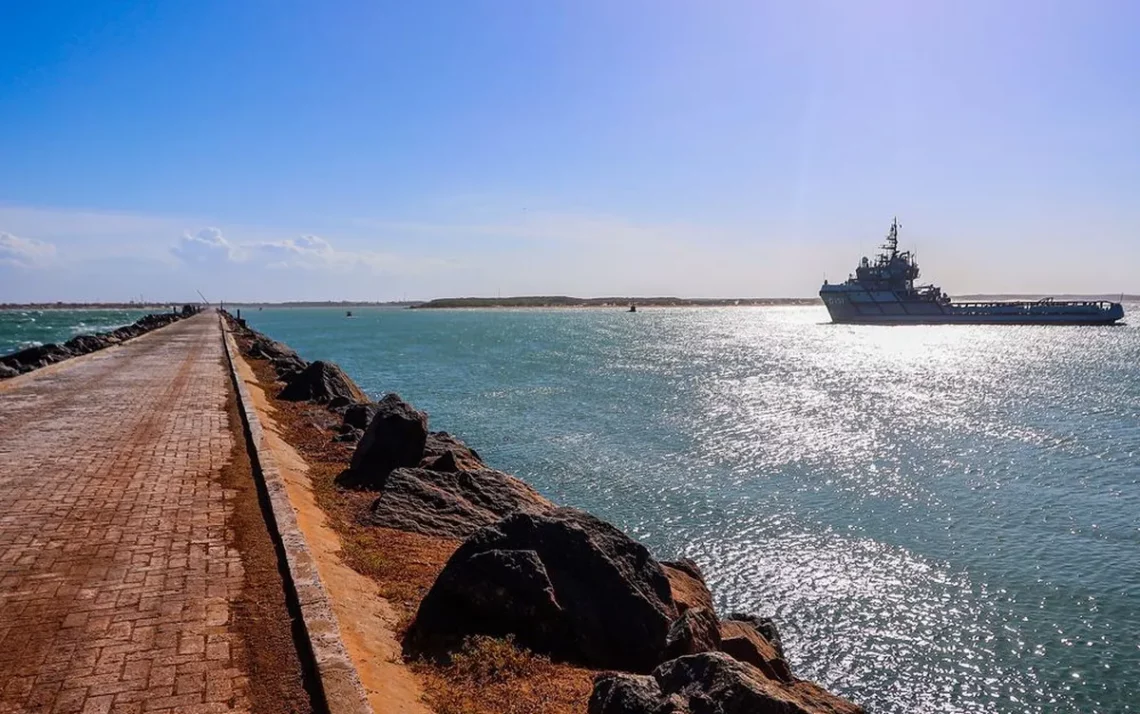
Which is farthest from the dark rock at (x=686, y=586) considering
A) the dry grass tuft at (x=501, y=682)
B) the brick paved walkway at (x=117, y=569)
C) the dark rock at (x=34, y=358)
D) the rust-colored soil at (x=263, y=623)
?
the dark rock at (x=34, y=358)

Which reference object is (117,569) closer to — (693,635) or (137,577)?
(137,577)

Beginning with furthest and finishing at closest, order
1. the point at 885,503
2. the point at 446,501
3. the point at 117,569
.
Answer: the point at 885,503, the point at 446,501, the point at 117,569

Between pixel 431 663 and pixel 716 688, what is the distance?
8.69 ft

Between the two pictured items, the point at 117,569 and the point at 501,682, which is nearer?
the point at 501,682

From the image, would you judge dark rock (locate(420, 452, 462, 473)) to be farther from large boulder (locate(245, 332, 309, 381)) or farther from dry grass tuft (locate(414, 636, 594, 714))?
large boulder (locate(245, 332, 309, 381))

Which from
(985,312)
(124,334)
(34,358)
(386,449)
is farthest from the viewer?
(985,312)

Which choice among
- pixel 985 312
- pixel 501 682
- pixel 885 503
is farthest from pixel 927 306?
pixel 501 682

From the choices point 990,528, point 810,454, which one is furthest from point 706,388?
point 990,528

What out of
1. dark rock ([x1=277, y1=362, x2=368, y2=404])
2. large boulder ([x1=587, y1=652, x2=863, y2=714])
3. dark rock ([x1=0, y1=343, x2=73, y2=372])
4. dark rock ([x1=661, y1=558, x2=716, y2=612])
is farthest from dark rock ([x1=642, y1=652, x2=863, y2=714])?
dark rock ([x1=0, y1=343, x2=73, y2=372])

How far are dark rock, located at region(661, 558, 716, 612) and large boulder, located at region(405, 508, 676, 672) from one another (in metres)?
1.83

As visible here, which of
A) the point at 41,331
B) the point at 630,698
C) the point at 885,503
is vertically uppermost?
the point at 630,698

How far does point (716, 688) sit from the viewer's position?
480 centimetres

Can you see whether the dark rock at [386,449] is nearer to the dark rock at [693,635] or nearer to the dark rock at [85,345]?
the dark rock at [693,635]

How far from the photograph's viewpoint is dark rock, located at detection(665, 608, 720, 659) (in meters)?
6.30
